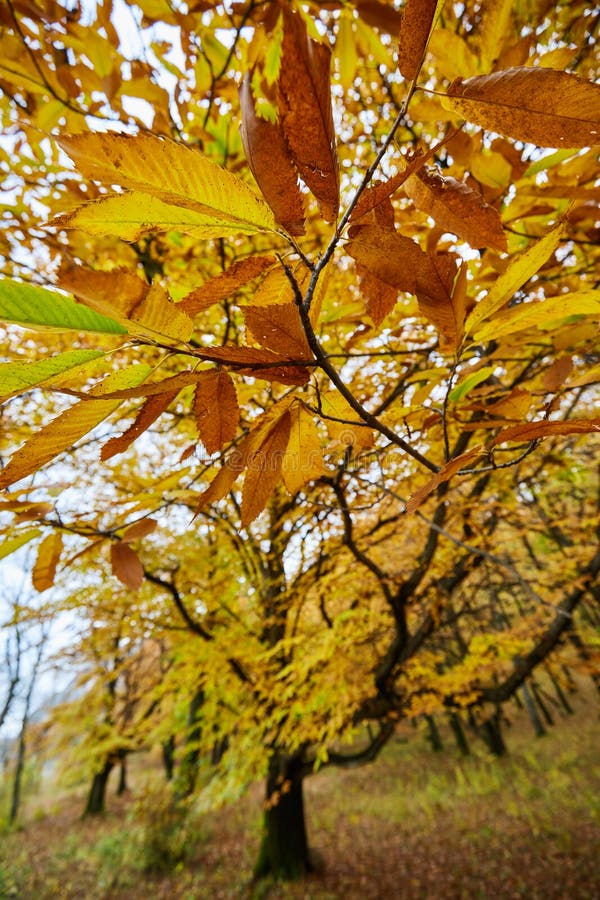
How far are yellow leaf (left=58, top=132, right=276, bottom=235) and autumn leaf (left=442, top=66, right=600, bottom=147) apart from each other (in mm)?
239

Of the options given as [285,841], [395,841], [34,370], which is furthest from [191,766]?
[34,370]

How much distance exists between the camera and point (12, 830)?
1545 cm

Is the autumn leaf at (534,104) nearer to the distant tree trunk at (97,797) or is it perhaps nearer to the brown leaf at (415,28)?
the brown leaf at (415,28)

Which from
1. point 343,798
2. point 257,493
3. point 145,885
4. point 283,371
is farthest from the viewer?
point 343,798

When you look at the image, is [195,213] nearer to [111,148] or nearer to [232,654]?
[111,148]

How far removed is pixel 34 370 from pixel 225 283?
0.79 ft

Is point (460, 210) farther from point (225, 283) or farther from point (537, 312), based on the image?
point (225, 283)

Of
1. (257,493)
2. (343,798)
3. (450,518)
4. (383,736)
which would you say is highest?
(450,518)

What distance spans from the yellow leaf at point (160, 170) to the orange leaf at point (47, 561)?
918 mm

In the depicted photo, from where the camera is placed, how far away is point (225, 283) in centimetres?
52

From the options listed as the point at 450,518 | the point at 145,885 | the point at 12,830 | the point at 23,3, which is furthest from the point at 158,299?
the point at 12,830

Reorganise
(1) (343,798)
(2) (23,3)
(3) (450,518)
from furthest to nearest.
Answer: (1) (343,798) → (3) (450,518) → (2) (23,3)

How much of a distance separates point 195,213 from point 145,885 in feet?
40.2

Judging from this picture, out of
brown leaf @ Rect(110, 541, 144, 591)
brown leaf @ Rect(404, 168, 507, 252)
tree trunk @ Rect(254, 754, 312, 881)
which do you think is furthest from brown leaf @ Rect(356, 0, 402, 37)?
tree trunk @ Rect(254, 754, 312, 881)
